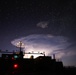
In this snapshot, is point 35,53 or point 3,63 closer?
point 3,63

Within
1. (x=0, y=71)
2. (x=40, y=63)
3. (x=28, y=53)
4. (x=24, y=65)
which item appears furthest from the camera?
(x=28, y=53)

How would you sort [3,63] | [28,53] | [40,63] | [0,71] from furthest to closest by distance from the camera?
[28,53]
[40,63]
[3,63]
[0,71]

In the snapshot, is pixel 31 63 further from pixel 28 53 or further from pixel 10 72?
pixel 28 53

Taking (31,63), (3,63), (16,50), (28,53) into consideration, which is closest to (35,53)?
(28,53)

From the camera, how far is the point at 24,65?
160ft

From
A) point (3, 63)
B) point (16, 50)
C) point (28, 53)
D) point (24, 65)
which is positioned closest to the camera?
point (3, 63)

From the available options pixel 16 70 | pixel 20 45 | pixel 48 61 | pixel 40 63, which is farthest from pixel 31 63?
pixel 16 70

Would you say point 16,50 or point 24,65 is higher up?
point 16,50

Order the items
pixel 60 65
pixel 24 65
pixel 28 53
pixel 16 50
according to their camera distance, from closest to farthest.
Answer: pixel 24 65 < pixel 60 65 < pixel 16 50 < pixel 28 53

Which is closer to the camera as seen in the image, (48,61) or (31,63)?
(31,63)

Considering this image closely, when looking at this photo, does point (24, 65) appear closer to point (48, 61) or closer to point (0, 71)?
point (48, 61)

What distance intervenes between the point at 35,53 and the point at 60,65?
19247 mm

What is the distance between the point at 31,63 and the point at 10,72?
74.3 ft

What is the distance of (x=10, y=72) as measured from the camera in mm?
28938
